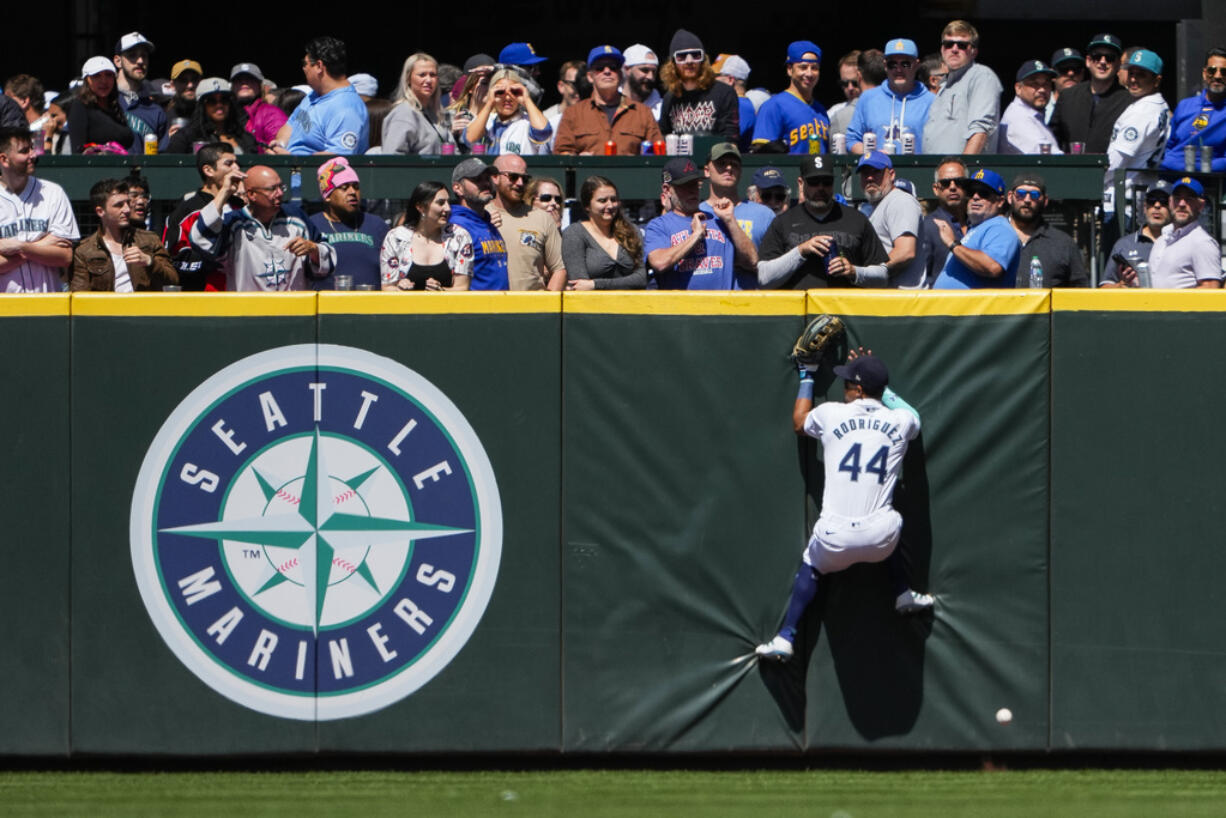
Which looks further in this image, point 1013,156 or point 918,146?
point 918,146

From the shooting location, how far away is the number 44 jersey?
7598mm

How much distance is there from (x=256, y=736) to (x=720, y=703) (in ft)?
7.00

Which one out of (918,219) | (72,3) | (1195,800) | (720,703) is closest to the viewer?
(1195,800)

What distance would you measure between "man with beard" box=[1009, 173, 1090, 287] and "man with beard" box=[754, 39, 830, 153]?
2304 mm

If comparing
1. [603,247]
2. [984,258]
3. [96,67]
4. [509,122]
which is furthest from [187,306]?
[96,67]

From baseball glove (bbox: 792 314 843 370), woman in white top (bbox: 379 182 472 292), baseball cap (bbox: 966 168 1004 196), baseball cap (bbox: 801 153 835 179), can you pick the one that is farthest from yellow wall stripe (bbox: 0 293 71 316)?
baseball cap (bbox: 966 168 1004 196)

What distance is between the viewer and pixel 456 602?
798 centimetres

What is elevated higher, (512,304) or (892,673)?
(512,304)

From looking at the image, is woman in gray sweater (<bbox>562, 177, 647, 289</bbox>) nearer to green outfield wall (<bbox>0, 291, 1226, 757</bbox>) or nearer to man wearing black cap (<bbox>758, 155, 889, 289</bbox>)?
man wearing black cap (<bbox>758, 155, 889, 289</bbox>)

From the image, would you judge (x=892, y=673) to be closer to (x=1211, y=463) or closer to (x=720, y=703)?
(x=720, y=703)

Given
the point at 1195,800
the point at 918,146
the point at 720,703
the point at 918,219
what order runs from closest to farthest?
1. the point at 1195,800
2. the point at 720,703
3. the point at 918,219
4. the point at 918,146

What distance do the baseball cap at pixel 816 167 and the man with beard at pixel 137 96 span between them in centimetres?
563

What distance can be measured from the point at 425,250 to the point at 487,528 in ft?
6.90

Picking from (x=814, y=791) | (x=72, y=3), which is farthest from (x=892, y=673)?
(x=72, y=3)
